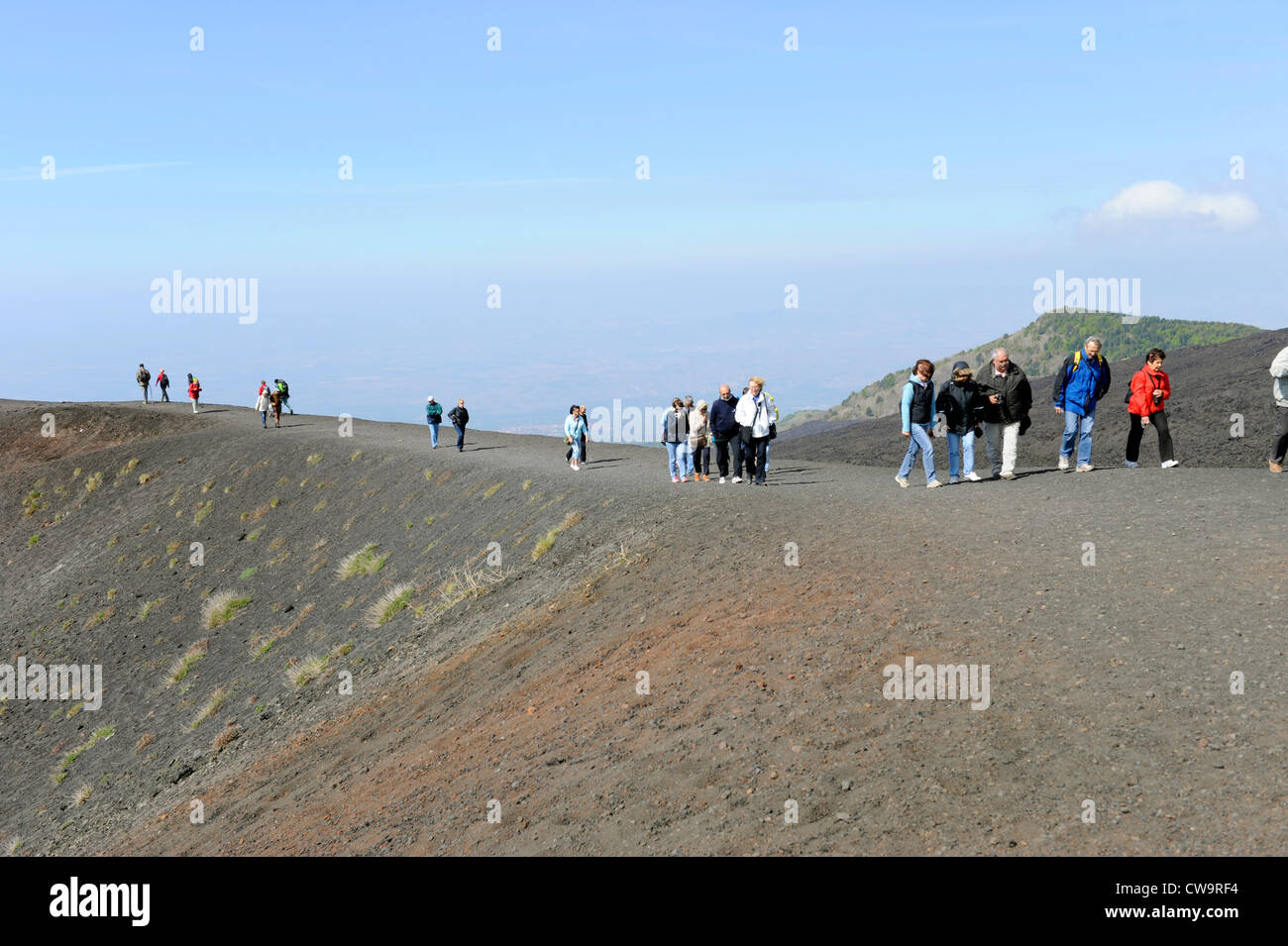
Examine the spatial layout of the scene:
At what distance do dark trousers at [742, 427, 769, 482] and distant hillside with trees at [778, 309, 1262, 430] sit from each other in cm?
7853

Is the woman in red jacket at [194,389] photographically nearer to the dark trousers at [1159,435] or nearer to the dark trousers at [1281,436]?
the dark trousers at [1159,435]

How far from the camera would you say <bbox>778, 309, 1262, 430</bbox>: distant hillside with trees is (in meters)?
101

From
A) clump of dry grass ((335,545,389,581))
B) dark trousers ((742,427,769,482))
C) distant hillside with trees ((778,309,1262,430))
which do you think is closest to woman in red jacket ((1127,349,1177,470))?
dark trousers ((742,427,769,482))

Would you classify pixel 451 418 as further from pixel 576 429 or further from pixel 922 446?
pixel 922 446

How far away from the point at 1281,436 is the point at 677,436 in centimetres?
1149

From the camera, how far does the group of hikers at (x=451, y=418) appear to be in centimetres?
3203

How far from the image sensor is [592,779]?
8.77 metres

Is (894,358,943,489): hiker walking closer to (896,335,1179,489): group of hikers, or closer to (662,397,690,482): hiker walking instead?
(896,335,1179,489): group of hikers

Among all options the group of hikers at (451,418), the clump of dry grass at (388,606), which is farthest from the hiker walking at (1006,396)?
the group of hikers at (451,418)

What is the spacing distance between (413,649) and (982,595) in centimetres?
1000

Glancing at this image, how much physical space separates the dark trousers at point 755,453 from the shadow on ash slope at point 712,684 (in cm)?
59
